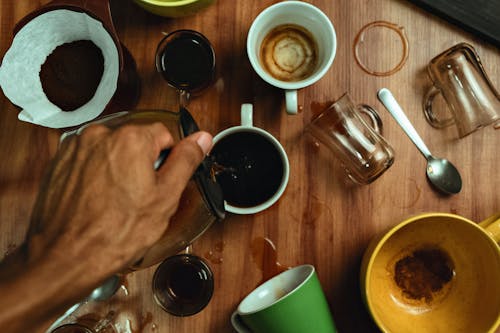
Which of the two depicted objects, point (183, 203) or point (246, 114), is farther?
point (246, 114)

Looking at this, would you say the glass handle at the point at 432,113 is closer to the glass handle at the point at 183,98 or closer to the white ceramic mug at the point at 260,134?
the white ceramic mug at the point at 260,134

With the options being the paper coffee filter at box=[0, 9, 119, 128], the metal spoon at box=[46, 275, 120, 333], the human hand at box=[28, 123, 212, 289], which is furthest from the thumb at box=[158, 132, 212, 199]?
the metal spoon at box=[46, 275, 120, 333]

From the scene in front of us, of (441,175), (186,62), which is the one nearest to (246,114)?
(186,62)

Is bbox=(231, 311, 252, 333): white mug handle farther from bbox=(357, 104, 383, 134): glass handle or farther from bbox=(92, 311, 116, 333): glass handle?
bbox=(357, 104, 383, 134): glass handle

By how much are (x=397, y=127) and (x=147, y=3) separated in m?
0.46

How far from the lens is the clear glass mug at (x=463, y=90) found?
868mm

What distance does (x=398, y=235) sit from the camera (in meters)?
0.88

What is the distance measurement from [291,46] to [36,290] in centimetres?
58

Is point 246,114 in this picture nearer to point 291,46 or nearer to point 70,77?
point 291,46

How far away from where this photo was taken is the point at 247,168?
854mm

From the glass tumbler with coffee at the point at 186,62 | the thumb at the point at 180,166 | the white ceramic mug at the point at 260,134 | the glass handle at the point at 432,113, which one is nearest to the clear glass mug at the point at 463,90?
the glass handle at the point at 432,113

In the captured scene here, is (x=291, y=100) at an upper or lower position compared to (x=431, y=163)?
upper

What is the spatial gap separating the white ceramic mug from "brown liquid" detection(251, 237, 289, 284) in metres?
0.07

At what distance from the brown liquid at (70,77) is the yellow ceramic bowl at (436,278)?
51cm
